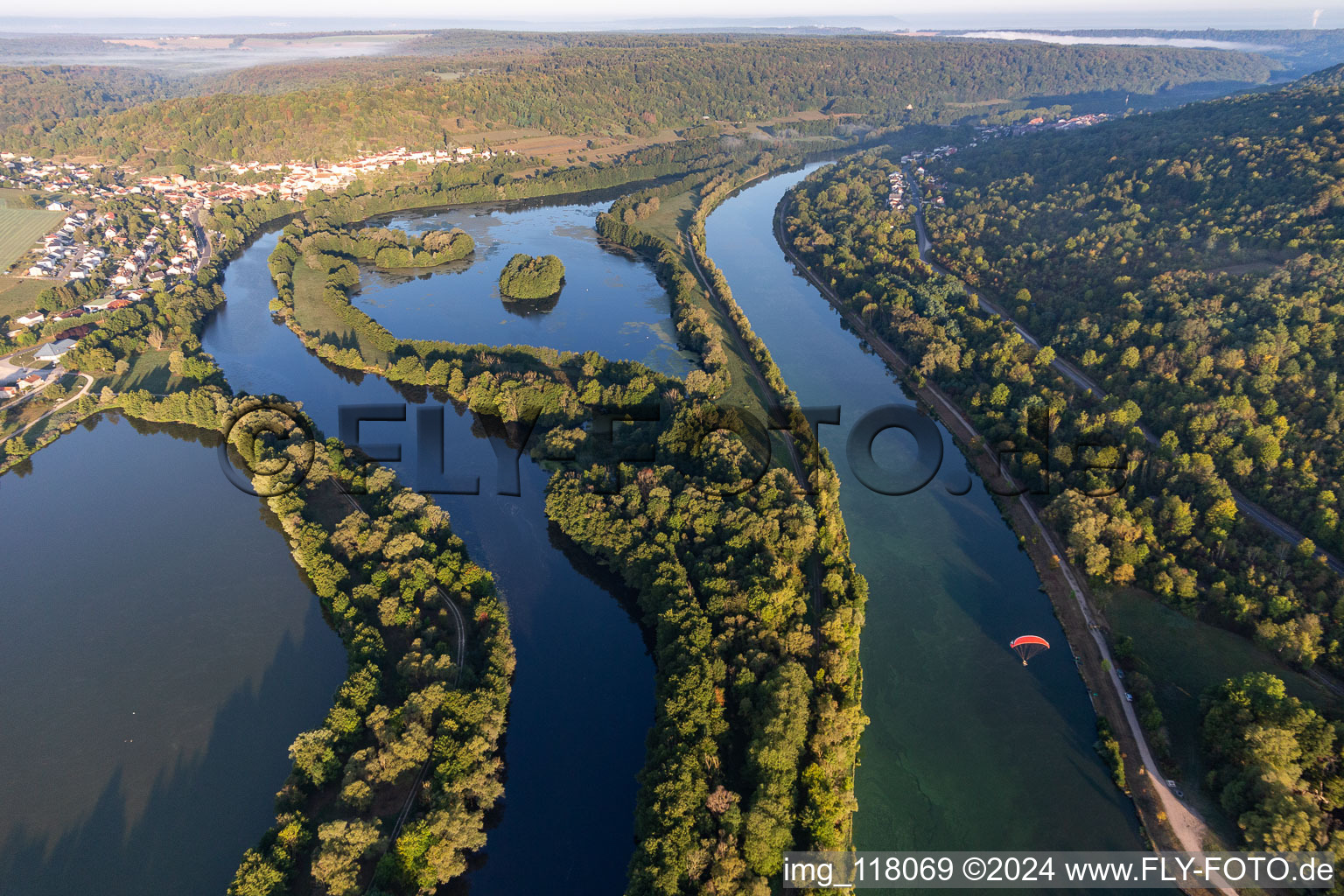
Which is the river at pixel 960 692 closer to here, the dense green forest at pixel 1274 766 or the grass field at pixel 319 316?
the dense green forest at pixel 1274 766

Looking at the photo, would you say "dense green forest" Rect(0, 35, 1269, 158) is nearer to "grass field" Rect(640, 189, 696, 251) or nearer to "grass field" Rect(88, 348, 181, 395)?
"grass field" Rect(640, 189, 696, 251)

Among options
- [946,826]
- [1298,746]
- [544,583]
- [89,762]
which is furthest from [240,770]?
[1298,746]

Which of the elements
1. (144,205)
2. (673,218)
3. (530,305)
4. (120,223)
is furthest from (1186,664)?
(144,205)

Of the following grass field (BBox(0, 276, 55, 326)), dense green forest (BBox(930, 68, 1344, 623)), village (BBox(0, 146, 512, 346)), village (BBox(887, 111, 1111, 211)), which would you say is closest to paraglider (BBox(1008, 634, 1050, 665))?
dense green forest (BBox(930, 68, 1344, 623))

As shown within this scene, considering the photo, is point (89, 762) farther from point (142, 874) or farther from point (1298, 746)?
point (1298, 746)

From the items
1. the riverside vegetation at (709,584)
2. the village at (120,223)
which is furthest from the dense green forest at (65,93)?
the riverside vegetation at (709,584)

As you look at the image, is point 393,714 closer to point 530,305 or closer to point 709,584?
point 709,584

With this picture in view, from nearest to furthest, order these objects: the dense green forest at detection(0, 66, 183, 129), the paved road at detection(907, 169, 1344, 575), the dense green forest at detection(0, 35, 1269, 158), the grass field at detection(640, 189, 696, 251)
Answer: the paved road at detection(907, 169, 1344, 575), the grass field at detection(640, 189, 696, 251), the dense green forest at detection(0, 35, 1269, 158), the dense green forest at detection(0, 66, 183, 129)

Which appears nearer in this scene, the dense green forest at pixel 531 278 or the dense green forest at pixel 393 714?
the dense green forest at pixel 393 714
